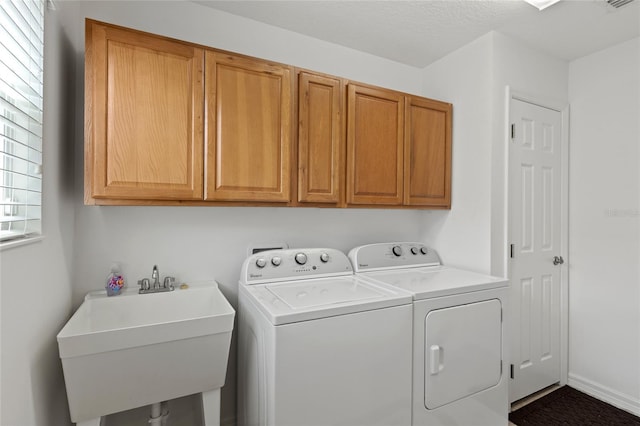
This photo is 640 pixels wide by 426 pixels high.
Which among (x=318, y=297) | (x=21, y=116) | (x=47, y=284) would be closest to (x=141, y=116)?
(x=21, y=116)

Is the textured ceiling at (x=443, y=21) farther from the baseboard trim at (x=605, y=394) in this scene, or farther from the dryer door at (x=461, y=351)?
the baseboard trim at (x=605, y=394)

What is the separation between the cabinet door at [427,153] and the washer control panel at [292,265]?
0.66 meters

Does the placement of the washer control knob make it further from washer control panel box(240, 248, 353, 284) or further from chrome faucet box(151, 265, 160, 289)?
chrome faucet box(151, 265, 160, 289)

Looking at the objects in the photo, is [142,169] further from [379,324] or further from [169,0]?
[379,324]

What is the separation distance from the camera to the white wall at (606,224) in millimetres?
2207

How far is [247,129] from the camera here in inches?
67.4

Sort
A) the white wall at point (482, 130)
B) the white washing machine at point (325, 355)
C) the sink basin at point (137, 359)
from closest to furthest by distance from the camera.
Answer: the sink basin at point (137, 359), the white washing machine at point (325, 355), the white wall at point (482, 130)

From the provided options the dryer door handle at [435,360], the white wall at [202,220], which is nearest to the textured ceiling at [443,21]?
the white wall at [202,220]

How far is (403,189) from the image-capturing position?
2.20m

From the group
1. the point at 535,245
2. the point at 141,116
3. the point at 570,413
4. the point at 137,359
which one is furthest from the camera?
the point at 535,245

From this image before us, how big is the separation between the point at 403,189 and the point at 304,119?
0.85 m

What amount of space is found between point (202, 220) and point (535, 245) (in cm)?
241

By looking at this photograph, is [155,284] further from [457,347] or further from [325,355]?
[457,347]

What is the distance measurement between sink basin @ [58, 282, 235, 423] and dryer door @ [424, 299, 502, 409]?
106cm
